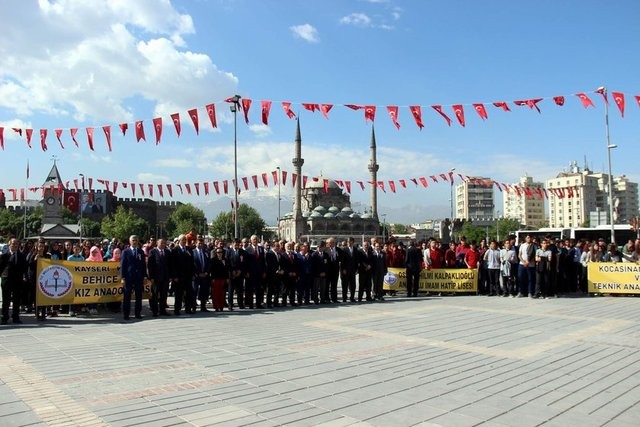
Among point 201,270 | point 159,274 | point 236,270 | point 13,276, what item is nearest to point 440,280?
point 236,270

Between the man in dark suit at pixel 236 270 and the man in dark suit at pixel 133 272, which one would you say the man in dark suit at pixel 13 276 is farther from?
the man in dark suit at pixel 236 270

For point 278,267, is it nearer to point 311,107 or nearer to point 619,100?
point 311,107

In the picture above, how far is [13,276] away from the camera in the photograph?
12.0 metres

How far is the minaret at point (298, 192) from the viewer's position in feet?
314

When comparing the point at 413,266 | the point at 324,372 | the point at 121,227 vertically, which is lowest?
the point at 324,372

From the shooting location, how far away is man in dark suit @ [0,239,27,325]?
38.7 feet

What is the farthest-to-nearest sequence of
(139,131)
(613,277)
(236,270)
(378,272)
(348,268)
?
(139,131) < (613,277) < (378,272) < (348,268) < (236,270)

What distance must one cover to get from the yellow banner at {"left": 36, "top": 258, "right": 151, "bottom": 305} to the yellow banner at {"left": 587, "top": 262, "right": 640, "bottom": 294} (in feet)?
47.0

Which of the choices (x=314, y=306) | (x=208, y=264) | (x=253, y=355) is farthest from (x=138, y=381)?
(x=314, y=306)

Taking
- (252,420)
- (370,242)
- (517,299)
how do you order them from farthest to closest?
(370,242), (517,299), (252,420)

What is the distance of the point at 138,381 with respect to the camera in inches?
255

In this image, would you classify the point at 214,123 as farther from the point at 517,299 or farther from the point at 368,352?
the point at 368,352

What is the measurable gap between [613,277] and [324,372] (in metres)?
14.6

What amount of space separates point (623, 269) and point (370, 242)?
328 inches
